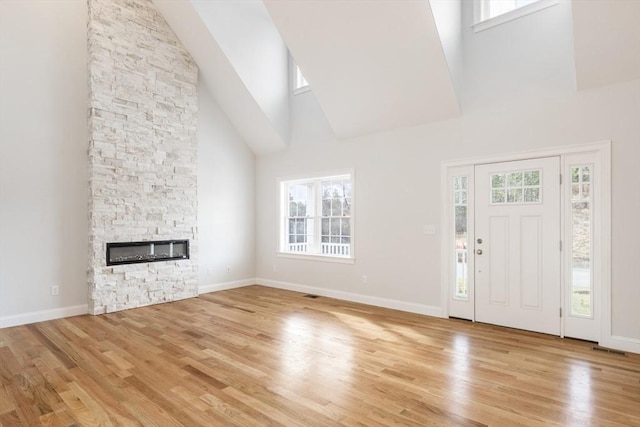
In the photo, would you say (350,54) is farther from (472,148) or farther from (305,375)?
(305,375)

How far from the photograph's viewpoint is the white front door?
13.0ft

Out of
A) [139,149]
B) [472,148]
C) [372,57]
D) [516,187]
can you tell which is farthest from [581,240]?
[139,149]

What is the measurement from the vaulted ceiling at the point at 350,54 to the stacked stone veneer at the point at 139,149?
0.52 meters

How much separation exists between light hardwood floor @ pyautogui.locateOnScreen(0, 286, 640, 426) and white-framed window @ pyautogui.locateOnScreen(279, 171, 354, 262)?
1752mm

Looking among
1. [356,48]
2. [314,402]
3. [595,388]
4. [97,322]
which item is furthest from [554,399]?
[97,322]

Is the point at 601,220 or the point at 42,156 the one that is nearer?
the point at 601,220

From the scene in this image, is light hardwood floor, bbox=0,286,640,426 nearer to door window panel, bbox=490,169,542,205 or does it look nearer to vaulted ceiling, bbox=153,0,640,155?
door window panel, bbox=490,169,542,205

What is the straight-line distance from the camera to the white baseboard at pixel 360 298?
4.83 metres

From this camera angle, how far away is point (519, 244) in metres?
4.18

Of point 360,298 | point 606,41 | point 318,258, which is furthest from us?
point 318,258

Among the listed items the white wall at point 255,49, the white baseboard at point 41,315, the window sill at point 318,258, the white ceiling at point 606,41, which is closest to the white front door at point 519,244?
the white ceiling at point 606,41

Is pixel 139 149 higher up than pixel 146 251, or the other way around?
pixel 139 149

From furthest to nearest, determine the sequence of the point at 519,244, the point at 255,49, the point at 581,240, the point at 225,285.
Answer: the point at 225,285 → the point at 255,49 → the point at 519,244 → the point at 581,240

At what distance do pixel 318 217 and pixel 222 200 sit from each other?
1.83 meters
